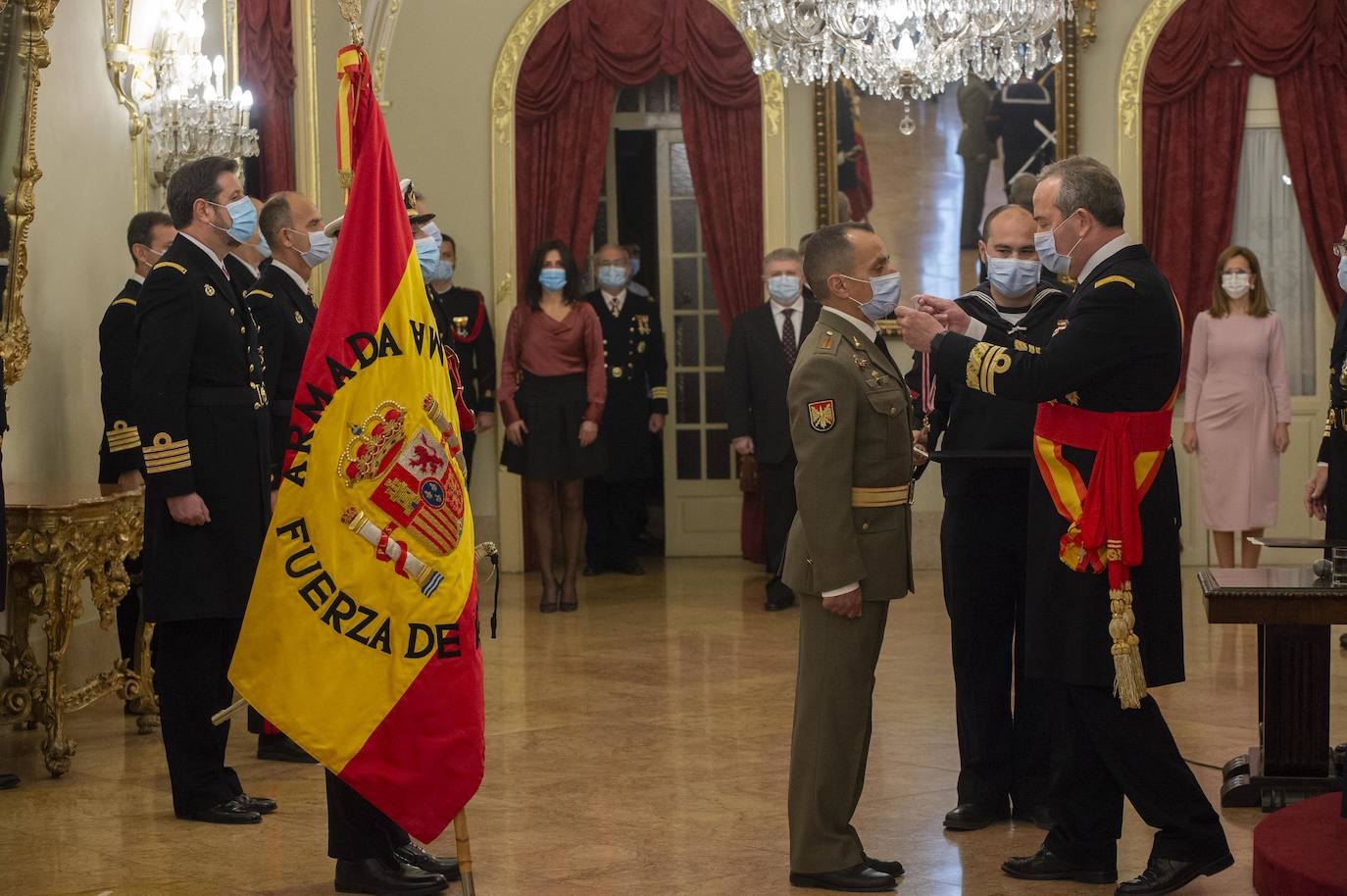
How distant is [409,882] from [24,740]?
2.21 metres

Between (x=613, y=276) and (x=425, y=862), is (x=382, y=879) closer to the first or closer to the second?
(x=425, y=862)

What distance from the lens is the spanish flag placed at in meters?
3.51

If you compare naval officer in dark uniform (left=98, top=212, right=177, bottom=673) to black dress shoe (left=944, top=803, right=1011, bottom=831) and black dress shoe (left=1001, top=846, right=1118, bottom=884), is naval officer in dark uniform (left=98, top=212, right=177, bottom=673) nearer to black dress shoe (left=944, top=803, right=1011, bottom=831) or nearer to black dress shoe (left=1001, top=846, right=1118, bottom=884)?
black dress shoe (left=944, top=803, right=1011, bottom=831)

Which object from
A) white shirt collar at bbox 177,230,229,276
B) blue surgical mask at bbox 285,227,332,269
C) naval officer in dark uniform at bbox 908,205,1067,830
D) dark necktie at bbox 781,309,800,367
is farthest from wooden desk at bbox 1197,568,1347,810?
dark necktie at bbox 781,309,800,367

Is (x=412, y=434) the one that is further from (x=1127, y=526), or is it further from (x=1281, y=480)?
(x=1281, y=480)

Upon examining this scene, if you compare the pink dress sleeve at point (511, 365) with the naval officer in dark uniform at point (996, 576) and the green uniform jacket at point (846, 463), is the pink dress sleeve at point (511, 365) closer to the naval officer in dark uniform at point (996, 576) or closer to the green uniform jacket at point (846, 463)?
the naval officer in dark uniform at point (996, 576)

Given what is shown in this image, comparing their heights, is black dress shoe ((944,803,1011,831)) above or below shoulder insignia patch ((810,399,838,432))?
below

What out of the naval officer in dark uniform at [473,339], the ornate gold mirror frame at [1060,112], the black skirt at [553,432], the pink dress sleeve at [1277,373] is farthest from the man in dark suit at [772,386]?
the pink dress sleeve at [1277,373]

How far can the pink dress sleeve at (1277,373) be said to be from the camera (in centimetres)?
A: 779

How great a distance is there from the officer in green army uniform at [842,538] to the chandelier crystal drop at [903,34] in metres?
3.41

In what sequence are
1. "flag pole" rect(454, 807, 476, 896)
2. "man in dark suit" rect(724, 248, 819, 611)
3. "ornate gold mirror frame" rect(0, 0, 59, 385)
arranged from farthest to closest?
1. "man in dark suit" rect(724, 248, 819, 611)
2. "ornate gold mirror frame" rect(0, 0, 59, 385)
3. "flag pole" rect(454, 807, 476, 896)

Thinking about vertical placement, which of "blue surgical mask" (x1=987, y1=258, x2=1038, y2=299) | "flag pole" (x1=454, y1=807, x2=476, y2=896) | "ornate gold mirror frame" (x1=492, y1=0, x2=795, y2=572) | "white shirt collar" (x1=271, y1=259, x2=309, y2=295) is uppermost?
"ornate gold mirror frame" (x1=492, y1=0, x2=795, y2=572)

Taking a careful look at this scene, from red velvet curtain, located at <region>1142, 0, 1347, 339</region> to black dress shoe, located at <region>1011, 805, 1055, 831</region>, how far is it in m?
5.08

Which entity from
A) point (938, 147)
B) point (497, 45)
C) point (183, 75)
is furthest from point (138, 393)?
point (938, 147)
